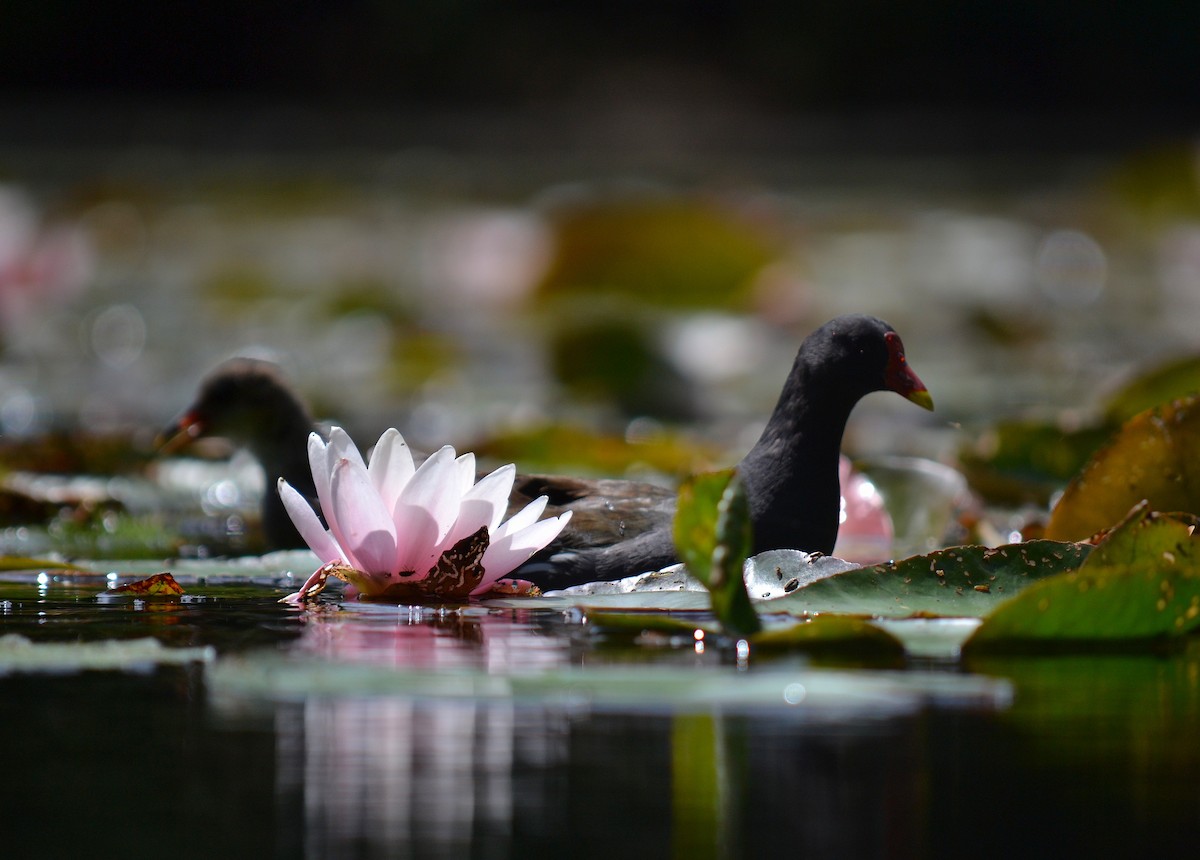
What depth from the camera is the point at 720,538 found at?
5.25 feet

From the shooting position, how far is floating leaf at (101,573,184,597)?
2.19 metres

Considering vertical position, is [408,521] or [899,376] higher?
[899,376]

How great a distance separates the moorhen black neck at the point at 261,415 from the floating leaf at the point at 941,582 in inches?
55.2

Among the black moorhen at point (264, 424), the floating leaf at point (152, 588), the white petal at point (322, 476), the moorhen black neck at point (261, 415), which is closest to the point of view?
the white petal at point (322, 476)

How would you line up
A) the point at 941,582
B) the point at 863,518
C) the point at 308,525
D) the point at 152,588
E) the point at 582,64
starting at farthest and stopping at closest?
the point at 582,64, the point at 863,518, the point at 152,588, the point at 308,525, the point at 941,582

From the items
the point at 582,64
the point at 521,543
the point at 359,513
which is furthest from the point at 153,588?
the point at 582,64

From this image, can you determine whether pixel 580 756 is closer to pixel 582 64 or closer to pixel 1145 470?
pixel 1145 470

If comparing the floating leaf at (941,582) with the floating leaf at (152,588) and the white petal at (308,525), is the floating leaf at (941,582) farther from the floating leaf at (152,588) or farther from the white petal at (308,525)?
the floating leaf at (152,588)

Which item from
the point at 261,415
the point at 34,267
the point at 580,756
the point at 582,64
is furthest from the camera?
the point at 582,64

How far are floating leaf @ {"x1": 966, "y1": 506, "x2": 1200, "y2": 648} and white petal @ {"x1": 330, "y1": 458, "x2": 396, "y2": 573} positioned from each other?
0.78 metres

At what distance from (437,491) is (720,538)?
568mm

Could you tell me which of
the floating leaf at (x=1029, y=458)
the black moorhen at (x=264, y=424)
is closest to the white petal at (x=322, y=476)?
the black moorhen at (x=264, y=424)

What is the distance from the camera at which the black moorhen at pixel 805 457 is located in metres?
2.34

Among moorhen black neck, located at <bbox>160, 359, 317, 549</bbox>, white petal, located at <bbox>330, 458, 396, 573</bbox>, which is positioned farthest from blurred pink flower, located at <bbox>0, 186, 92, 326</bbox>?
white petal, located at <bbox>330, 458, 396, 573</bbox>
